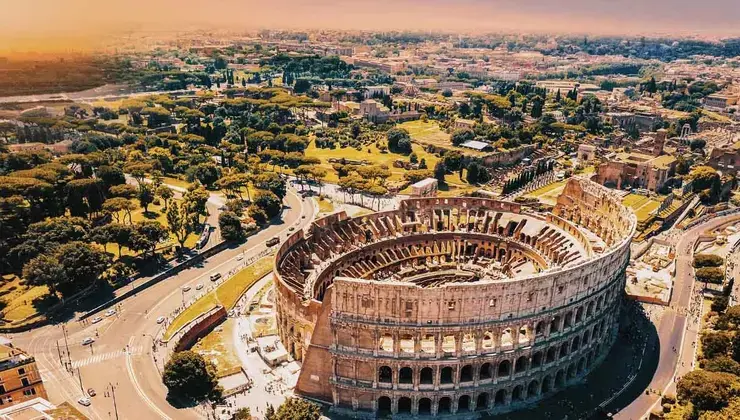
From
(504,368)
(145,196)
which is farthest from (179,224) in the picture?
(504,368)

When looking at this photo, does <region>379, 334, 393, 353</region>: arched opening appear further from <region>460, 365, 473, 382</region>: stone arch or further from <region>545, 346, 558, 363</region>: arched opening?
<region>545, 346, 558, 363</region>: arched opening

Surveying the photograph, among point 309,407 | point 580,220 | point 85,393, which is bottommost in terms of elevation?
point 85,393

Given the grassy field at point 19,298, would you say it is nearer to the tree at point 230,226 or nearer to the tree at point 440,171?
the tree at point 230,226

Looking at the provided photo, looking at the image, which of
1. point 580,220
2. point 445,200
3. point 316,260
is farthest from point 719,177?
point 316,260

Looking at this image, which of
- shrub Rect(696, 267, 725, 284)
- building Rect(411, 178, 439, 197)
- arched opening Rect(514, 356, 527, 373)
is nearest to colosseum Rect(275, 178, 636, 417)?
arched opening Rect(514, 356, 527, 373)

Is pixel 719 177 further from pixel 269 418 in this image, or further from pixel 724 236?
pixel 269 418

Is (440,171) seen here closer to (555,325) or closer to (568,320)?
(568,320)
